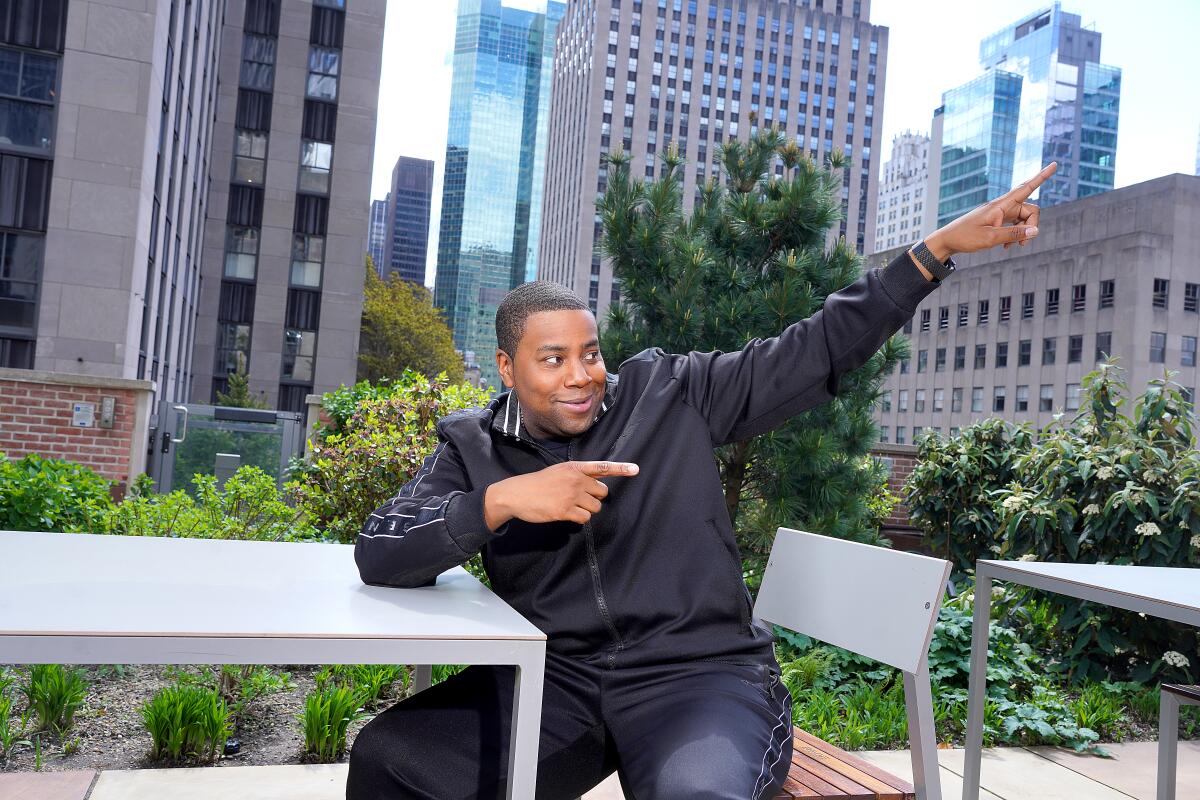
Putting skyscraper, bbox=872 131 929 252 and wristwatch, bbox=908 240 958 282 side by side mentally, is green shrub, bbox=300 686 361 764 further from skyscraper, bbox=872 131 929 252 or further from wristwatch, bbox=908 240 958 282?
skyscraper, bbox=872 131 929 252

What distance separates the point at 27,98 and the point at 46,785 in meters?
15.8

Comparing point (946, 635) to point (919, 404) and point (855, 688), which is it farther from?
point (919, 404)

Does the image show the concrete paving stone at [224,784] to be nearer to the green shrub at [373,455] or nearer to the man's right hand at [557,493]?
the man's right hand at [557,493]

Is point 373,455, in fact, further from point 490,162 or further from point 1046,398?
point 490,162

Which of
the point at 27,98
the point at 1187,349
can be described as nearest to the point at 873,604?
the point at 27,98

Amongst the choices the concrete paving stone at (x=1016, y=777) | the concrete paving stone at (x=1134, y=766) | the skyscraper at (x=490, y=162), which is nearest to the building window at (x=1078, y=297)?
the concrete paving stone at (x=1134, y=766)

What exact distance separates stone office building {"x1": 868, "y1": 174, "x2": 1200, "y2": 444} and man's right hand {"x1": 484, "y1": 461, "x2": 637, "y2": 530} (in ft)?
196

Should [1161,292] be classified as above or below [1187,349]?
above

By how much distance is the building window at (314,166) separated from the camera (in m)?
28.1

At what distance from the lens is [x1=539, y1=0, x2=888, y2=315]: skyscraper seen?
9788 cm

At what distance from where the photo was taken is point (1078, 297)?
6028cm

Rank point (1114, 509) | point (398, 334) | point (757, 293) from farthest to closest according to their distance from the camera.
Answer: point (398, 334) → point (757, 293) → point (1114, 509)

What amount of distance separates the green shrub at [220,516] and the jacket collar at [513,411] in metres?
2.62

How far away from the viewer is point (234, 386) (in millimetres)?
25172
